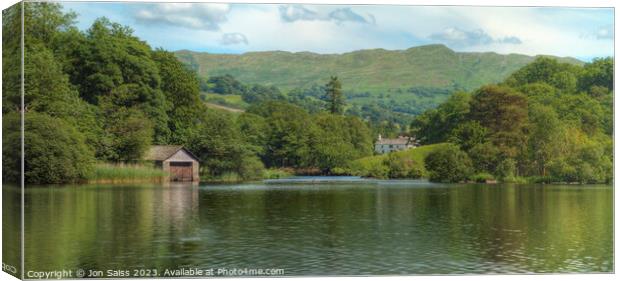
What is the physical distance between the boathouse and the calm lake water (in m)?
0.28

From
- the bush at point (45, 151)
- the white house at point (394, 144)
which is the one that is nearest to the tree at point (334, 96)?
the white house at point (394, 144)

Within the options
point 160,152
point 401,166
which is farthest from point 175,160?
point 401,166

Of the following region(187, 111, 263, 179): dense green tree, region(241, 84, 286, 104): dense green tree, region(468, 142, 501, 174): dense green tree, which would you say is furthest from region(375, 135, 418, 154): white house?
region(187, 111, 263, 179): dense green tree

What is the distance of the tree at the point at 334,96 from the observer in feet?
61.1

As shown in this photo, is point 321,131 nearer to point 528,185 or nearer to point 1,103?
point 528,185

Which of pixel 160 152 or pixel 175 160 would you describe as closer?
pixel 160 152

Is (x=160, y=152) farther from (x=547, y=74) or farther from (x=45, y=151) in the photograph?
(x=547, y=74)

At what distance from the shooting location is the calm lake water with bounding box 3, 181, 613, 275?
48.3ft

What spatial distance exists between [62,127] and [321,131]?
5.24 meters

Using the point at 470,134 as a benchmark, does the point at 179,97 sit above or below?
above

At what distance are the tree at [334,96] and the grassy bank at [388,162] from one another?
1619 millimetres

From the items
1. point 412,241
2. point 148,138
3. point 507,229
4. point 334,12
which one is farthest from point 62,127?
point 507,229

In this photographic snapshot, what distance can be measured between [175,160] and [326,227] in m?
3.38

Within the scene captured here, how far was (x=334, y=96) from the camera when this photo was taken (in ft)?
62.2
